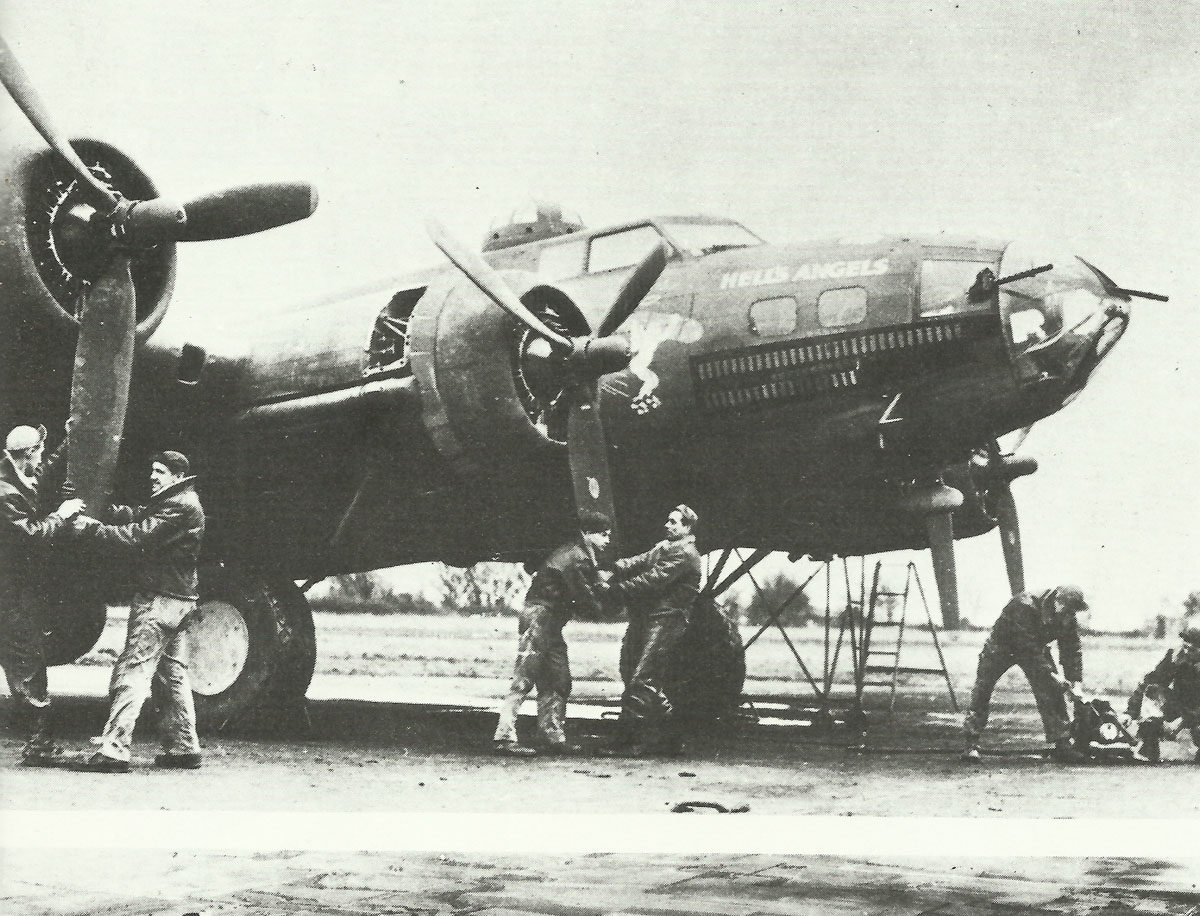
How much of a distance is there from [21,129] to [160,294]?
139 cm

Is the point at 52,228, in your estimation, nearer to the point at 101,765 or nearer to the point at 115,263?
the point at 115,263

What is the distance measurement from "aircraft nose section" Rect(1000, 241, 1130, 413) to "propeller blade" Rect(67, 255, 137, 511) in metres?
5.73

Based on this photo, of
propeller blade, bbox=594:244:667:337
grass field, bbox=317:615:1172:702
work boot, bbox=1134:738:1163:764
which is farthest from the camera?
grass field, bbox=317:615:1172:702

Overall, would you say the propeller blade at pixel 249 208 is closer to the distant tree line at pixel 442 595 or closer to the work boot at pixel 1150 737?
the work boot at pixel 1150 737

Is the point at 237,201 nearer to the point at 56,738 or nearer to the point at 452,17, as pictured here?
the point at 452,17

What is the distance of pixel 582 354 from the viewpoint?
951 centimetres

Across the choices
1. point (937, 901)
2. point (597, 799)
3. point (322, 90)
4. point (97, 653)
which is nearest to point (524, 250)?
point (322, 90)

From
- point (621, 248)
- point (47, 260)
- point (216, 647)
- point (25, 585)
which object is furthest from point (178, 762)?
point (621, 248)

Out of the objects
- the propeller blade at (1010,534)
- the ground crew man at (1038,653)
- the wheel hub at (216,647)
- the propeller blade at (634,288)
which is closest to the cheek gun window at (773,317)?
the propeller blade at (634,288)

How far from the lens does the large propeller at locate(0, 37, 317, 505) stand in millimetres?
8117

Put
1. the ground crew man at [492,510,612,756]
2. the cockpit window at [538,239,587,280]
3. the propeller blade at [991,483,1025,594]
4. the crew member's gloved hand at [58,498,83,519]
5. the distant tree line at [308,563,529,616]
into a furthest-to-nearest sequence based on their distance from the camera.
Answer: the distant tree line at [308,563,529,616], the propeller blade at [991,483,1025,594], the cockpit window at [538,239,587,280], the ground crew man at [492,510,612,756], the crew member's gloved hand at [58,498,83,519]

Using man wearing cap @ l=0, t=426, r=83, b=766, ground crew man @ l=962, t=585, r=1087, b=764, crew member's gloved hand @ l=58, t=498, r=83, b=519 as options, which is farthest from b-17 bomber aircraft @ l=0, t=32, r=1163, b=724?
ground crew man @ l=962, t=585, r=1087, b=764

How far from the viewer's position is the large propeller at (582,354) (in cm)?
928

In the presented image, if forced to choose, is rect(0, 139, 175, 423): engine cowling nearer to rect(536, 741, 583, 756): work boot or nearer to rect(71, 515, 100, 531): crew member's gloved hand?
rect(71, 515, 100, 531): crew member's gloved hand
